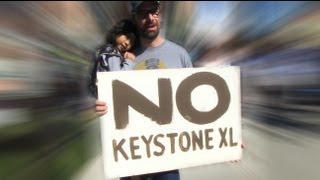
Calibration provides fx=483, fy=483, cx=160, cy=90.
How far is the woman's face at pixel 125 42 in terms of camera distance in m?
2.39

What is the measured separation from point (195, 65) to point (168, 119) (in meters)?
1.38

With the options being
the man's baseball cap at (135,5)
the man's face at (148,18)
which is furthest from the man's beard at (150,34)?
the man's baseball cap at (135,5)

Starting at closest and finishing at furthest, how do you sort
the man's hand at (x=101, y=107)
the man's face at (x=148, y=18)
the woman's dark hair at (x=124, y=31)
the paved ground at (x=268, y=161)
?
the man's hand at (x=101, y=107), the man's face at (x=148, y=18), the woman's dark hair at (x=124, y=31), the paved ground at (x=268, y=161)

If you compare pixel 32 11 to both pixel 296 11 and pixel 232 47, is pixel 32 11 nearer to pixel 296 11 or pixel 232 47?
pixel 232 47

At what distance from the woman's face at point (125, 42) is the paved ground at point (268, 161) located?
122 cm

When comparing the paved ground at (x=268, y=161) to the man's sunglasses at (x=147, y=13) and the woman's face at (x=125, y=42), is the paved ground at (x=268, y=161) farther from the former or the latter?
the man's sunglasses at (x=147, y=13)

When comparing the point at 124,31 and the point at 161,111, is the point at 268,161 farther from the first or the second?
the point at 124,31

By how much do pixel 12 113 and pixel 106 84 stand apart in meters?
1.56

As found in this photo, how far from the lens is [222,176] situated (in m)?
3.49

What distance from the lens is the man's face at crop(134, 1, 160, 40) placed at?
2.31 m

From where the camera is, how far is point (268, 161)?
13.6 ft

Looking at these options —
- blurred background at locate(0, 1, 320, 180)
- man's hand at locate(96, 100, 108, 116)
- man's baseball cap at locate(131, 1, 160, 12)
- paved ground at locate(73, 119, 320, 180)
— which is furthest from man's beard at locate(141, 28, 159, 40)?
paved ground at locate(73, 119, 320, 180)

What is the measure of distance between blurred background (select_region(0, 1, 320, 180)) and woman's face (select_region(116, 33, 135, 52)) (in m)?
0.58

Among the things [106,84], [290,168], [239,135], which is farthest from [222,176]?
[106,84]
